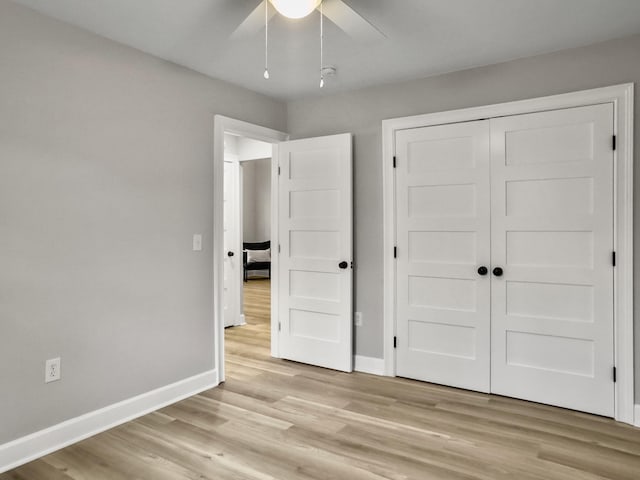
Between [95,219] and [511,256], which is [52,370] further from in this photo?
[511,256]

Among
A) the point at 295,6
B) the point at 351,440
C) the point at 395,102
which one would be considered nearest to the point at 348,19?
the point at 295,6

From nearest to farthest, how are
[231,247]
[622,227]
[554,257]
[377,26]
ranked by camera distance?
[377,26]
[622,227]
[554,257]
[231,247]

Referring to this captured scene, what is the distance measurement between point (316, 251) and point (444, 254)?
109cm

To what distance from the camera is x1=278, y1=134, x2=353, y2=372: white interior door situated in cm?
366

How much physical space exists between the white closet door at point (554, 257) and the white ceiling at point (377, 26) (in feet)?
1.69

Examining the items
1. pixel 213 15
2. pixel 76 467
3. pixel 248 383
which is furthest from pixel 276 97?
pixel 76 467

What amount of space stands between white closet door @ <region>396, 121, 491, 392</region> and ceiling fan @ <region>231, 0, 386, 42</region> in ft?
3.60

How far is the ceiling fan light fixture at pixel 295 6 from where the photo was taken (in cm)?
193

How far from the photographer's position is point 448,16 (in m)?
2.42

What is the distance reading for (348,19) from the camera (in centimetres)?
227

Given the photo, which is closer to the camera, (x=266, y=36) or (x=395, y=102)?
(x=266, y=36)

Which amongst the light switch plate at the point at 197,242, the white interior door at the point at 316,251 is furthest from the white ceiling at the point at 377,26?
the light switch plate at the point at 197,242

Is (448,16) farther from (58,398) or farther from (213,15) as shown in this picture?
(58,398)

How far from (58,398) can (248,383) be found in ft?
4.44
